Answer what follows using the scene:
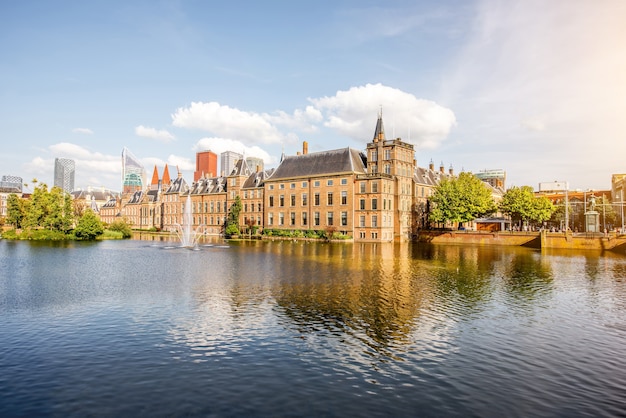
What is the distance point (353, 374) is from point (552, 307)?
17.8 m

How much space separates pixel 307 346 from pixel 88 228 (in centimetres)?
8224

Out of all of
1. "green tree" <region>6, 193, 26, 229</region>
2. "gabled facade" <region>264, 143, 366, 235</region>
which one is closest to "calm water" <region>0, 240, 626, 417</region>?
"gabled facade" <region>264, 143, 366, 235</region>

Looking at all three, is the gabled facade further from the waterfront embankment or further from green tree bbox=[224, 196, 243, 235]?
the waterfront embankment

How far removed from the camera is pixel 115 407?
12.2m

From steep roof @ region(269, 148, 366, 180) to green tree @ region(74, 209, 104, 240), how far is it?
40676 millimetres

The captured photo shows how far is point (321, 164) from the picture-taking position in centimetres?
9231

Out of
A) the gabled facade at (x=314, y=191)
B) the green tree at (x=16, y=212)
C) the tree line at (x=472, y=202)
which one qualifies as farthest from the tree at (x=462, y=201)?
the green tree at (x=16, y=212)

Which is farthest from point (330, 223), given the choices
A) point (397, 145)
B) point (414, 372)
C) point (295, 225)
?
point (414, 372)

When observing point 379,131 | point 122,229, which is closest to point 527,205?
point 379,131


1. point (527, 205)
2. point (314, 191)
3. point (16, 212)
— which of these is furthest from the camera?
point (16, 212)

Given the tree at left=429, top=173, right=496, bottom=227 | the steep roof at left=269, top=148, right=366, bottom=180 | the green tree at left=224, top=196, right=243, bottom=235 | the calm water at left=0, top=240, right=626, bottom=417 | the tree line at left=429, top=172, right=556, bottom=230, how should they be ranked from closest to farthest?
the calm water at left=0, top=240, right=626, bottom=417 < the tree at left=429, top=173, right=496, bottom=227 < the tree line at left=429, top=172, right=556, bottom=230 < the steep roof at left=269, top=148, right=366, bottom=180 < the green tree at left=224, top=196, right=243, bottom=235

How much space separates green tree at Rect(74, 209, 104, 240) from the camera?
84875 mm

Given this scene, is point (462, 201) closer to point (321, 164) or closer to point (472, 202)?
point (472, 202)

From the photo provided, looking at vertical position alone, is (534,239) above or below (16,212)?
below
